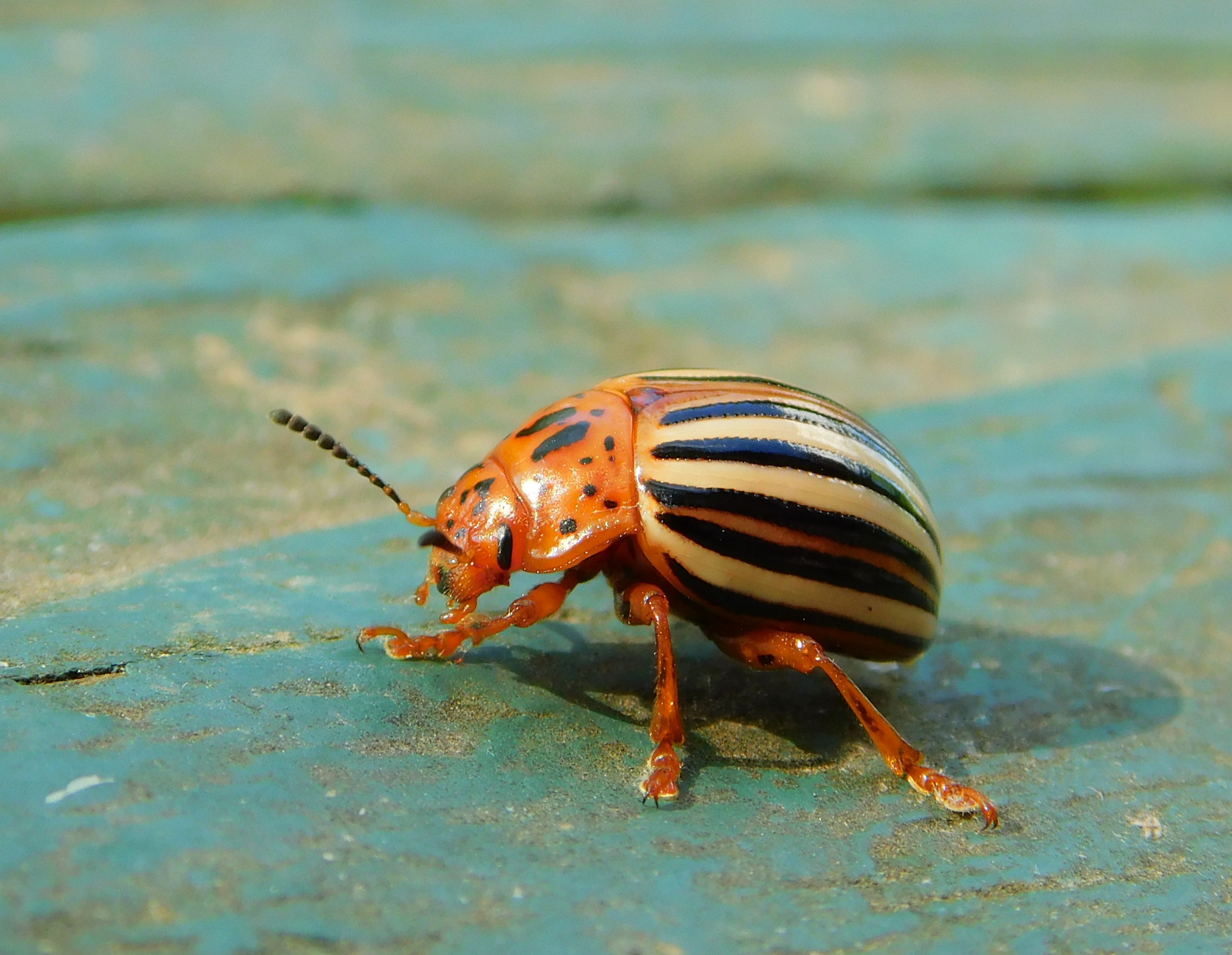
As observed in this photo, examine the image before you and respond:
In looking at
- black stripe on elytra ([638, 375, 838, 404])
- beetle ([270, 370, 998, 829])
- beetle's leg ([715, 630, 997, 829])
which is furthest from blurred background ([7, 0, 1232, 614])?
beetle's leg ([715, 630, 997, 829])

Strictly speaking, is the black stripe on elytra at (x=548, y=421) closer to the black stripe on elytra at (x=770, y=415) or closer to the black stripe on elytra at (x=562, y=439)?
the black stripe on elytra at (x=562, y=439)

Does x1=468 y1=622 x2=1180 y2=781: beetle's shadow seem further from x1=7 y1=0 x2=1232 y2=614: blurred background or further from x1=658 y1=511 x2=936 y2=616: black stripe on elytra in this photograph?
x1=7 y1=0 x2=1232 y2=614: blurred background

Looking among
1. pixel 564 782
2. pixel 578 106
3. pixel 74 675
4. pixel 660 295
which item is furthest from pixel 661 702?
pixel 578 106

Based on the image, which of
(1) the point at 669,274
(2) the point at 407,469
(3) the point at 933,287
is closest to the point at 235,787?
(2) the point at 407,469

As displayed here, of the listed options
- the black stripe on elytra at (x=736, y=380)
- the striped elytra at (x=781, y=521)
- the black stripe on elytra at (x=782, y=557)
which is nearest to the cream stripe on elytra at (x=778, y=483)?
the striped elytra at (x=781, y=521)

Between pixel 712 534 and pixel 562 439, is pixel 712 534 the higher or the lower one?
the lower one

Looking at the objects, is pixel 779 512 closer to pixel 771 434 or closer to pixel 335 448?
pixel 771 434

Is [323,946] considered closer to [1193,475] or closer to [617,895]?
[617,895]
